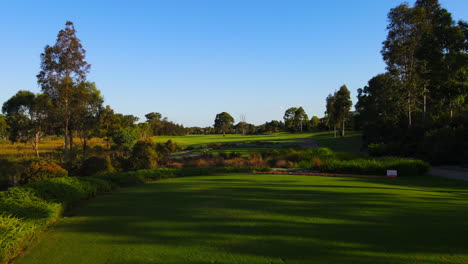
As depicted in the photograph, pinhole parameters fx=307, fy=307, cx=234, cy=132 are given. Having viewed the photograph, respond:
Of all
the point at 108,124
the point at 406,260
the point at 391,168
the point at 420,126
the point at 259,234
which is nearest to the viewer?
the point at 406,260

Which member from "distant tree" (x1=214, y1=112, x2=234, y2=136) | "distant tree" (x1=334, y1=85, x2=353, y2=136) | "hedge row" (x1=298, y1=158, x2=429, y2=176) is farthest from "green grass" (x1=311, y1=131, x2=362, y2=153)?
"distant tree" (x1=214, y1=112, x2=234, y2=136)

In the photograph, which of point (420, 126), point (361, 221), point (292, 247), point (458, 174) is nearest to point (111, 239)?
point (292, 247)

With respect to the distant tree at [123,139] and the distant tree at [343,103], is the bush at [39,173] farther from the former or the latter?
the distant tree at [343,103]

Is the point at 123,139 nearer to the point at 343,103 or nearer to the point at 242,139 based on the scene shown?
the point at 343,103

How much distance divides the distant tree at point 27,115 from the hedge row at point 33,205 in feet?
78.3

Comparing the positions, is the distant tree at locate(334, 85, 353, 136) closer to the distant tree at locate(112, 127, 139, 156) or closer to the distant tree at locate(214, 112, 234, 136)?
the distant tree at locate(112, 127, 139, 156)

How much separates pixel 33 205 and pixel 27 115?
1216 inches

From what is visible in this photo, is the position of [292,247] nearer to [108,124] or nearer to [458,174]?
[458,174]

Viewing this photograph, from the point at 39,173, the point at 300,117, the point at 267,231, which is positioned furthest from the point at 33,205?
the point at 300,117

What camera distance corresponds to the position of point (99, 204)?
9172 millimetres

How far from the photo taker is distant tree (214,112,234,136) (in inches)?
5285

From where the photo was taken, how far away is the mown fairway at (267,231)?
15.1 ft

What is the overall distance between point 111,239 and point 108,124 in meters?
37.1

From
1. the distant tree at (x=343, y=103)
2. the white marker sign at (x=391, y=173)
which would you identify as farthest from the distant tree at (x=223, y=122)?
the white marker sign at (x=391, y=173)
